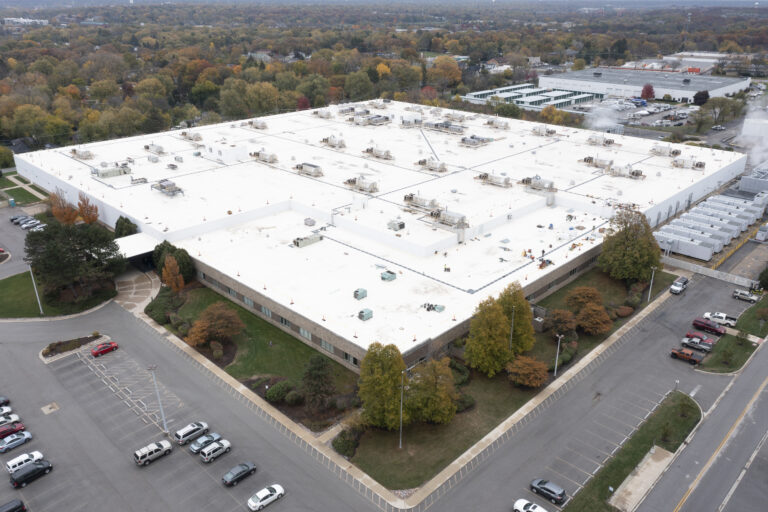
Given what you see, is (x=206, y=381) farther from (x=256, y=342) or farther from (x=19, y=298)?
(x=19, y=298)

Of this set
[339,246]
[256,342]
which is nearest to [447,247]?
[339,246]

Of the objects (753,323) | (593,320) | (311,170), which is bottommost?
(753,323)

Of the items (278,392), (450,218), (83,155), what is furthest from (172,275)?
(83,155)

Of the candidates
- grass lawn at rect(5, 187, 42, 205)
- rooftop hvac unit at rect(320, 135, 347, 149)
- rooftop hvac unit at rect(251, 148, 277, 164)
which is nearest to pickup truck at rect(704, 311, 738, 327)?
rooftop hvac unit at rect(320, 135, 347, 149)

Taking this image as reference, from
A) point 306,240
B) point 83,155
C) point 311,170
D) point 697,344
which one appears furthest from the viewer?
point 83,155

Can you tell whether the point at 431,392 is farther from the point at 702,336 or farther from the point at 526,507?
the point at 702,336

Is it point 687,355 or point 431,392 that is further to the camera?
point 687,355
